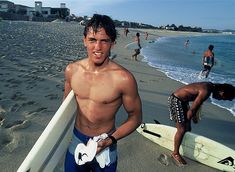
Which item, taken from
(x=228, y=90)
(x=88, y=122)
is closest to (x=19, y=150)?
(x=88, y=122)

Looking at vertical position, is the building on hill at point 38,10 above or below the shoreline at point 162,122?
below

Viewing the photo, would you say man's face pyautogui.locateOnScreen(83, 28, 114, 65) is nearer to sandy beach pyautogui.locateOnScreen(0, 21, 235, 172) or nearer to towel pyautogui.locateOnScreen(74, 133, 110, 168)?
towel pyautogui.locateOnScreen(74, 133, 110, 168)

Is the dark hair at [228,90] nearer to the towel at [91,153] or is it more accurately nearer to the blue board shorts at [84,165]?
the blue board shorts at [84,165]

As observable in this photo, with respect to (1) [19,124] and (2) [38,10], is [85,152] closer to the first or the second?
(1) [19,124]

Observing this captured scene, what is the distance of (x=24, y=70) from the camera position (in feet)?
31.9

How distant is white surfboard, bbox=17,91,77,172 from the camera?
8.71ft

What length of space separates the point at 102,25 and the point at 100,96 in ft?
1.94

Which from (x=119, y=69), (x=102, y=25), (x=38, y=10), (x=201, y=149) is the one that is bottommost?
(x=38, y=10)

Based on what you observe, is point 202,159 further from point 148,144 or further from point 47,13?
point 47,13

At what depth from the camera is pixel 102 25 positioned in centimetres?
267

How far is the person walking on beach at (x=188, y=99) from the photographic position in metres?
5.10

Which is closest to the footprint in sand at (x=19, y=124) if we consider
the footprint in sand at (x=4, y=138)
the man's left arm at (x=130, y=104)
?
the footprint in sand at (x=4, y=138)

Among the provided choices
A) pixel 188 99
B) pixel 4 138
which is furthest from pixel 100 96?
pixel 188 99

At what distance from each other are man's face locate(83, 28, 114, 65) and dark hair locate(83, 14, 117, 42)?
3 centimetres
